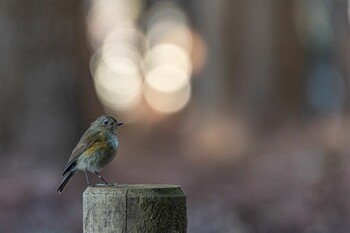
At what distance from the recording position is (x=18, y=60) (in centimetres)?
1384

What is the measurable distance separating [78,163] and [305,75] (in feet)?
41.0

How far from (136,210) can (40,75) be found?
1069cm

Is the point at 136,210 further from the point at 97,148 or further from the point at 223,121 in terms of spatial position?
the point at 223,121

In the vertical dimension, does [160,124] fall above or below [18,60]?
below

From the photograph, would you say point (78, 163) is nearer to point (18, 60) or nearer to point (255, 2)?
point (18, 60)

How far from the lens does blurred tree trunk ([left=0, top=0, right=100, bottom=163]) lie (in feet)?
44.7

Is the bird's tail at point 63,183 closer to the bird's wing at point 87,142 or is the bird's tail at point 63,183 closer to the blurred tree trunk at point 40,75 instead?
the bird's wing at point 87,142

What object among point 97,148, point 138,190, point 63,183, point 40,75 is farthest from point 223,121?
point 138,190

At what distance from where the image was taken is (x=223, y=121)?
16.5 metres

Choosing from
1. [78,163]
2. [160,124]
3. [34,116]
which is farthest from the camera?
[160,124]

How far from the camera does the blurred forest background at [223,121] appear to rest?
11641 mm

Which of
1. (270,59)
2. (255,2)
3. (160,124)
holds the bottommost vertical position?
(160,124)

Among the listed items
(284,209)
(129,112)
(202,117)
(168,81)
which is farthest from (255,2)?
(168,81)

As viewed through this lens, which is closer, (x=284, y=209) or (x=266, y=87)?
(x=284, y=209)
